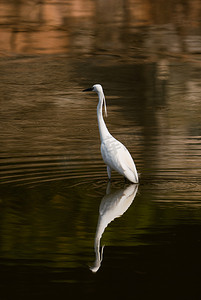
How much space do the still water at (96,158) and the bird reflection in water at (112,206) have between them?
0.02 m

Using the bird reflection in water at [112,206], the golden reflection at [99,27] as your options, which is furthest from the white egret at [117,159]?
the golden reflection at [99,27]

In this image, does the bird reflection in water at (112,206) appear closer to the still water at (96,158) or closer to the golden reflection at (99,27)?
the still water at (96,158)

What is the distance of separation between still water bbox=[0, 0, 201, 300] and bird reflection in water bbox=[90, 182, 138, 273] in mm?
22

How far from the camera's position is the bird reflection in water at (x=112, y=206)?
29.3ft


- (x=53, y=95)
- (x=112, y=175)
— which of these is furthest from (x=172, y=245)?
(x=53, y=95)

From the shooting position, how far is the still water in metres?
7.40

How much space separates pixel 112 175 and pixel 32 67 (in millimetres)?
12773

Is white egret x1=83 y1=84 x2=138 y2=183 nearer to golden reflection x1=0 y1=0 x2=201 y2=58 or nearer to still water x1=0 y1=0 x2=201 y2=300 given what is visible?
still water x1=0 y1=0 x2=201 y2=300

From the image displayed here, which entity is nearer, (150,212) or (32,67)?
(150,212)

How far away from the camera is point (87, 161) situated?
1328cm

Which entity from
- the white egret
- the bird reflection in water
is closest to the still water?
the bird reflection in water

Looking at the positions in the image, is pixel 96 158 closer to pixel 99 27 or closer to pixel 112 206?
pixel 112 206

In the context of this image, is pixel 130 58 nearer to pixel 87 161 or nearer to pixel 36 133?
pixel 36 133

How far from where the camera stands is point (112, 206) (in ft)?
33.8
